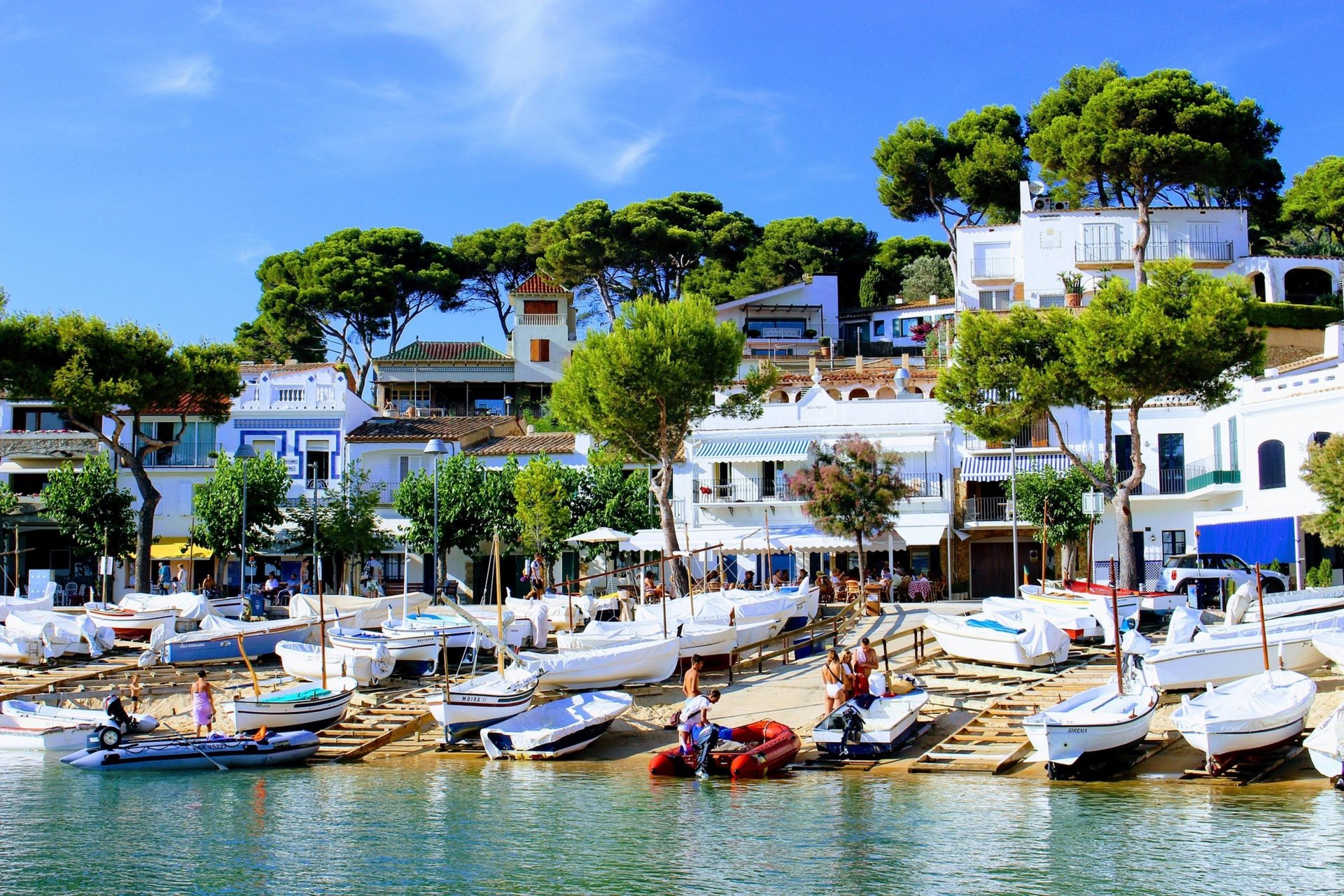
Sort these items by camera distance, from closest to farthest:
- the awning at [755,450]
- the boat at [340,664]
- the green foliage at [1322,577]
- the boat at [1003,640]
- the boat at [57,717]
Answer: the boat at [57,717] → the boat at [1003,640] → the boat at [340,664] → the green foliage at [1322,577] → the awning at [755,450]

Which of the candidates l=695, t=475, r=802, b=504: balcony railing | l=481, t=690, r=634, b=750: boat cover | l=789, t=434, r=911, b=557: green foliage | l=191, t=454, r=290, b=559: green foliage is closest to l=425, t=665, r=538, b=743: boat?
l=481, t=690, r=634, b=750: boat cover

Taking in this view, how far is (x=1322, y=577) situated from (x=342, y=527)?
32.3 metres

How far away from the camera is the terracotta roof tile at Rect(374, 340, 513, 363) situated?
3054 inches

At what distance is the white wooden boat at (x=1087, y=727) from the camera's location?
22984mm

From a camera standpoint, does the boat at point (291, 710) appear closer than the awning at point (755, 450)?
Yes

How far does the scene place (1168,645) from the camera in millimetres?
27766

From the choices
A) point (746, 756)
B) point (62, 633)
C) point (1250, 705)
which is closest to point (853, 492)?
point (746, 756)

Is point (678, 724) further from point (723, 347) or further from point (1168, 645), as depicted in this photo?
point (723, 347)

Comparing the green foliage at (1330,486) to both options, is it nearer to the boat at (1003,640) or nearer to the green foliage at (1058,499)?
the boat at (1003,640)

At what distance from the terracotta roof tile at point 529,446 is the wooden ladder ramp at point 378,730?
78.1ft

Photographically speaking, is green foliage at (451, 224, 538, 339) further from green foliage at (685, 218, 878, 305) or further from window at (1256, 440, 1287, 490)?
window at (1256, 440, 1287, 490)

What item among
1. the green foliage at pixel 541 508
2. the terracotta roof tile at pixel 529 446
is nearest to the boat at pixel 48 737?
the green foliage at pixel 541 508

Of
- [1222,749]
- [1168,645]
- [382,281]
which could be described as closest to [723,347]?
[1168,645]

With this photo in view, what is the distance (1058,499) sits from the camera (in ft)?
152
